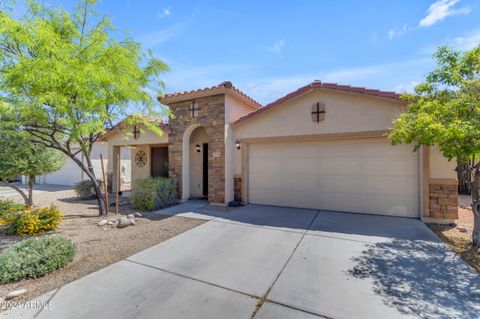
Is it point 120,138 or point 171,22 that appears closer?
point 171,22

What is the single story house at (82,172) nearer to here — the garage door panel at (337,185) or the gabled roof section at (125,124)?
the gabled roof section at (125,124)

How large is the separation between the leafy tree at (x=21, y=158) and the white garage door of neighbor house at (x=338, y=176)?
27.7 feet

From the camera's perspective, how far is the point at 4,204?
7008mm

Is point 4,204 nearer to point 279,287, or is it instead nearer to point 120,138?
point 120,138

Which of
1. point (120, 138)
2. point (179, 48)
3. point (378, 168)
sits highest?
point (179, 48)

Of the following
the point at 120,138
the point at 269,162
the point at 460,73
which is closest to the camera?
the point at 460,73

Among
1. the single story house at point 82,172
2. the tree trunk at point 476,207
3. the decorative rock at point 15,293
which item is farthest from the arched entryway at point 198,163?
the tree trunk at point 476,207

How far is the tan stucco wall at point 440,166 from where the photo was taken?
5941 mm

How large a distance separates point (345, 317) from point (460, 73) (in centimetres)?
539

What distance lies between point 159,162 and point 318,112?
8936 mm

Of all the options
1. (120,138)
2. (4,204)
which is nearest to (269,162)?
(120,138)

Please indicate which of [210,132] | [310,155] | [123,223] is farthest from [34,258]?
[310,155]

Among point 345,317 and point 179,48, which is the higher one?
point 179,48

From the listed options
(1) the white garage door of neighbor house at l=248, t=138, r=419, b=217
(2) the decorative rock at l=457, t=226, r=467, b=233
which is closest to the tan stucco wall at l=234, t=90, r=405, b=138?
(1) the white garage door of neighbor house at l=248, t=138, r=419, b=217
